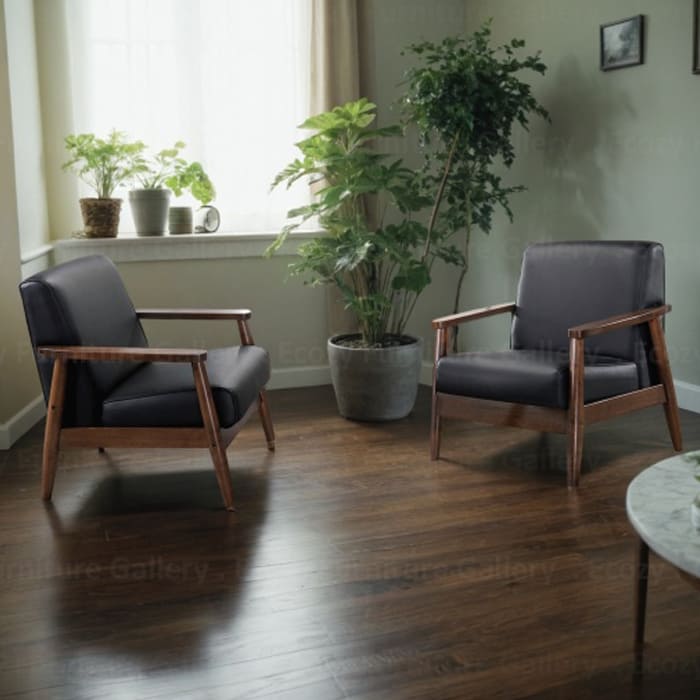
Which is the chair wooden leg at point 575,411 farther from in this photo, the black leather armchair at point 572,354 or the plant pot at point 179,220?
the plant pot at point 179,220

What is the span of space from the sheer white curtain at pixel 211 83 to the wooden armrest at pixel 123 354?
1888 millimetres

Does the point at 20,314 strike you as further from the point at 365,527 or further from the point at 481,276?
the point at 481,276

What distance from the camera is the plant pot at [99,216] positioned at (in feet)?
14.5

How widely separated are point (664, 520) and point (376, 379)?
2316 millimetres

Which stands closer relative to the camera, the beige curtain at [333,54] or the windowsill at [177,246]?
the windowsill at [177,246]

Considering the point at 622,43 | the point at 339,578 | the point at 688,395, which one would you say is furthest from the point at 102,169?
the point at 688,395

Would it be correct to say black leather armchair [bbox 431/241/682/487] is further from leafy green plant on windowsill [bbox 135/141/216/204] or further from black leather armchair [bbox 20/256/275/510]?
leafy green plant on windowsill [bbox 135/141/216/204]

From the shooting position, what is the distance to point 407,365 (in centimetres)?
411

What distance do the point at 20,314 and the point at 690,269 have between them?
9.64ft

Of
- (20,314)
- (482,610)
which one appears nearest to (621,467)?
(482,610)

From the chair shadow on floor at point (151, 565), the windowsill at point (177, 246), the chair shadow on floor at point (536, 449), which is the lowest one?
the chair shadow on floor at point (536, 449)

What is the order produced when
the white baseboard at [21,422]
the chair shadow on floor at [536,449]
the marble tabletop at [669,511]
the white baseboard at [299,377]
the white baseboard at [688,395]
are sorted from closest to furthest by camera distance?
the marble tabletop at [669,511] → the chair shadow on floor at [536,449] → the white baseboard at [21,422] → the white baseboard at [688,395] → the white baseboard at [299,377]

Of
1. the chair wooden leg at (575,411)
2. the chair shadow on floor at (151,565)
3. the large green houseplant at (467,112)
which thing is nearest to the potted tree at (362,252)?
the large green houseplant at (467,112)

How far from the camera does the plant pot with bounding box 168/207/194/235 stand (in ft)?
15.2
